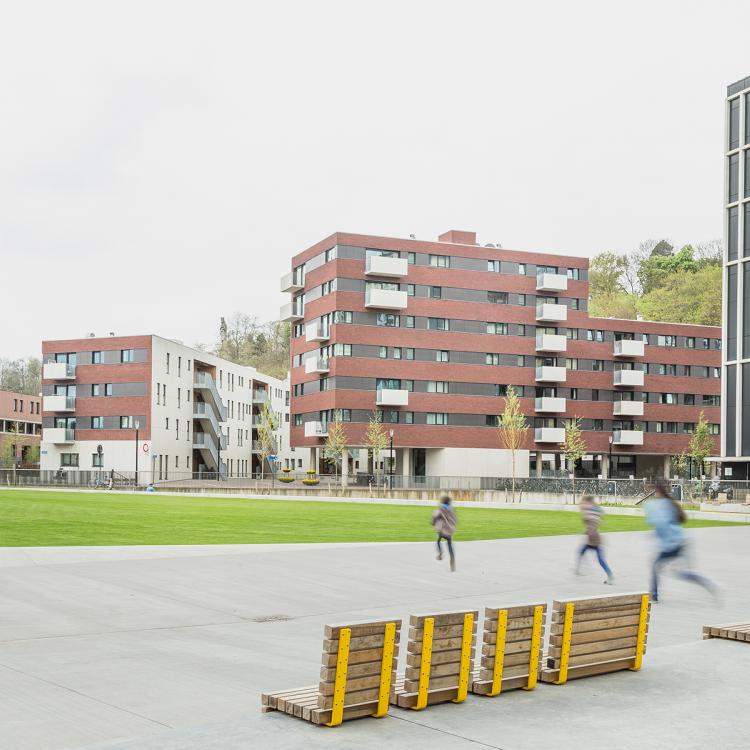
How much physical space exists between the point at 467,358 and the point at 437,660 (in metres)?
74.9

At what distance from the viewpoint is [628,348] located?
88.4 metres

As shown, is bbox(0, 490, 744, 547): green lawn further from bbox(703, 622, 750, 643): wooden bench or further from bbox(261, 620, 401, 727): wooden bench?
bbox(261, 620, 401, 727): wooden bench

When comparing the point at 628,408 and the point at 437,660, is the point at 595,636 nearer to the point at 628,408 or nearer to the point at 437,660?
the point at 437,660

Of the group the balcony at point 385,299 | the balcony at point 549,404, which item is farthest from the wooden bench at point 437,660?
the balcony at point 549,404

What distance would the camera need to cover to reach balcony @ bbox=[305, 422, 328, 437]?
8045cm

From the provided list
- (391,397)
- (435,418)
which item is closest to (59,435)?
(391,397)

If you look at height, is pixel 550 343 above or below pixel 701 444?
above

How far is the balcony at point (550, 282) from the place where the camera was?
8412 centimetres

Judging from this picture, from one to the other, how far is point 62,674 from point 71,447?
8097cm

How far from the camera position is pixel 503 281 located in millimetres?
84000

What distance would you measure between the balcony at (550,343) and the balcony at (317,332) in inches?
729

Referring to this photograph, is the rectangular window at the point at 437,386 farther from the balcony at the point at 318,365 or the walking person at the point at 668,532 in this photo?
the walking person at the point at 668,532

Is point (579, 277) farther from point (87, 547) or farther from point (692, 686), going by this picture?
point (692, 686)

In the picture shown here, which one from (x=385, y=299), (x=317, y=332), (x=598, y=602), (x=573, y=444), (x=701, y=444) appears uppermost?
(x=385, y=299)
